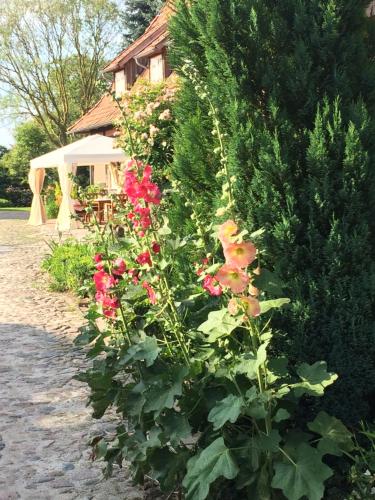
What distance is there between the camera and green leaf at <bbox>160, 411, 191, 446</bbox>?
285 centimetres

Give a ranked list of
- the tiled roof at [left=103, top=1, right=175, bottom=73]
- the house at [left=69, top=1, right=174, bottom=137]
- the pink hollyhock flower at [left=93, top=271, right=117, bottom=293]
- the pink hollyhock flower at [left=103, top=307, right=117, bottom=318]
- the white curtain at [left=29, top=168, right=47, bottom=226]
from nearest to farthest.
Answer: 1. the pink hollyhock flower at [left=93, top=271, right=117, bottom=293]
2. the pink hollyhock flower at [left=103, top=307, right=117, bottom=318]
3. the house at [left=69, top=1, right=174, bottom=137]
4. the tiled roof at [left=103, top=1, right=175, bottom=73]
5. the white curtain at [left=29, top=168, right=47, bottom=226]

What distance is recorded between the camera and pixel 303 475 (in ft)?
8.23

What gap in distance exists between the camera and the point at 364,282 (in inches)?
125

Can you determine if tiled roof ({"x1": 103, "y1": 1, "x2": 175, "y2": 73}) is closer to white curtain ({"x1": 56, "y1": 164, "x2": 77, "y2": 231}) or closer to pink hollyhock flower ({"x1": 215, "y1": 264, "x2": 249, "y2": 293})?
white curtain ({"x1": 56, "y1": 164, "x2": 77, "y2": 231})

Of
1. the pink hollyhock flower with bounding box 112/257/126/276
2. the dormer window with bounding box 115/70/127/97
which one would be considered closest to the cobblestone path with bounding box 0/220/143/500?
the pink hollyhock flower with bounding box 112/257/126/276

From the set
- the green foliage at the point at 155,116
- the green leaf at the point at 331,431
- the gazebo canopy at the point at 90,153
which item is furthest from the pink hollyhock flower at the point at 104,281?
the gazebo canopy at the point at 90,153

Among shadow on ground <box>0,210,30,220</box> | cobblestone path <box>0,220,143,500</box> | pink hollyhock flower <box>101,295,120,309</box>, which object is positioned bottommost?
shadow on ground <box>0,210,30,220</box>

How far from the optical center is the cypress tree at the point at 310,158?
3.21m

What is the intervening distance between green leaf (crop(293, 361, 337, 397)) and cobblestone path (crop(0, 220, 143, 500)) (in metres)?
1.33

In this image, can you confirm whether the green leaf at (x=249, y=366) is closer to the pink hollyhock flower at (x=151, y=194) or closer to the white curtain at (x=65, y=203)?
the pink hollyhock flower at (x=151, y=194)

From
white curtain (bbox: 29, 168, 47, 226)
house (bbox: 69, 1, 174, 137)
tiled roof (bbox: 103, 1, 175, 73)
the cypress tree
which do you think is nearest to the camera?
the cypress tree

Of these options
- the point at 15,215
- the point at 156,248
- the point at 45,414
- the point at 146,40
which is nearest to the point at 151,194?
the point at 156,248

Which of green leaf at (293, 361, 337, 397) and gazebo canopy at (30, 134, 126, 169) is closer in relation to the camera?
green leaf at (293, 361, 337, 397)

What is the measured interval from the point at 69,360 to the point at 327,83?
3904 millimetres
